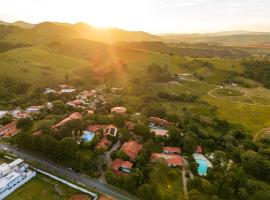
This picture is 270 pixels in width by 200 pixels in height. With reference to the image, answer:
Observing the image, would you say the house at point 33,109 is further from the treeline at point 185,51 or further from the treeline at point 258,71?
the treeline at point 185,51

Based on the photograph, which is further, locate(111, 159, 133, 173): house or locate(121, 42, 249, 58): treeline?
locate(121, 42, 249, 58): treeline

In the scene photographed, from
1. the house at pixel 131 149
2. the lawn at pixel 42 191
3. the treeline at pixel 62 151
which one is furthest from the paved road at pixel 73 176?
the house at pixel 131 149

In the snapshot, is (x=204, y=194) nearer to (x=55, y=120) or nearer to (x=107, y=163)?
(x=107, y=163)

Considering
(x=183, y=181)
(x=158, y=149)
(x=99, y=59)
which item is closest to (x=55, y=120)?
(x=158, y=149)

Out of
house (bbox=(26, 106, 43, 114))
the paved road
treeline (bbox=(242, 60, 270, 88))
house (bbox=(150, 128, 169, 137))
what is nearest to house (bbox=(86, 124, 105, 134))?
house (bbox=(150, 128, 169, 137))

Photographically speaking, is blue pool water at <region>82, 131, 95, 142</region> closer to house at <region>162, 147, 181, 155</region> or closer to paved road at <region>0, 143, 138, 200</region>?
paved road at <region>0, 143, 138, 200</region>

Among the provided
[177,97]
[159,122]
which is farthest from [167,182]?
[177,97]
